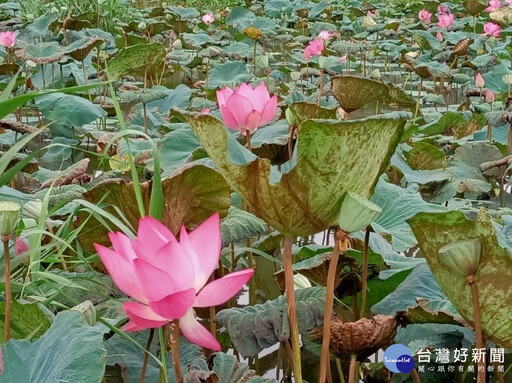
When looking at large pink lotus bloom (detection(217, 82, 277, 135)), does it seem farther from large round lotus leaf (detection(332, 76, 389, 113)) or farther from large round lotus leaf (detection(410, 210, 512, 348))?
large round lotus leaf (detection(410, 210, 512, 348))

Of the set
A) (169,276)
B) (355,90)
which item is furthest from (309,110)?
(169,276)

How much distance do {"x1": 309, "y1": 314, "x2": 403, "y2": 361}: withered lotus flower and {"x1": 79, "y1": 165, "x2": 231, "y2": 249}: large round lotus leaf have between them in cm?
28

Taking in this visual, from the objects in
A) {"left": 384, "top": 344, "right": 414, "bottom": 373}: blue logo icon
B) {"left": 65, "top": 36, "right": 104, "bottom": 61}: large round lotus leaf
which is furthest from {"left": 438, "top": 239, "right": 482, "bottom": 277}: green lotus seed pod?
{"left": 65, "top": 36, "right": 104, "bottom": 61}: large round lotus leaf

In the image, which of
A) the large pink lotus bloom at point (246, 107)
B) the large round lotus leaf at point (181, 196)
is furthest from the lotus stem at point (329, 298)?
the large pink lotus bloom at point (246, 107)

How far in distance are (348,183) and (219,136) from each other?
153mm

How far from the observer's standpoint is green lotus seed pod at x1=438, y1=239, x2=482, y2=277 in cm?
84

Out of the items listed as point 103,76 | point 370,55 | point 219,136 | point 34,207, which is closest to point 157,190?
point 219,136

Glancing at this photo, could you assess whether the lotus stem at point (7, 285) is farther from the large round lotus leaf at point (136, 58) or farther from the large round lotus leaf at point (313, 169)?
the large round lotus leaf at point (136, 58)

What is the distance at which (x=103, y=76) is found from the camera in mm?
3963

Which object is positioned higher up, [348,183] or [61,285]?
[348,183]

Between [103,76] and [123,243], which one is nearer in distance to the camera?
[123,243]

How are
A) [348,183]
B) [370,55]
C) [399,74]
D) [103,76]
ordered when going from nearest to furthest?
1. [348,183]
2. [103,76]
3. [399,74]
4. [370,55]

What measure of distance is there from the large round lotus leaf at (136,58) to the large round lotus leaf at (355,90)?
96cm

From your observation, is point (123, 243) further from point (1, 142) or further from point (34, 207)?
point (1, 142)
